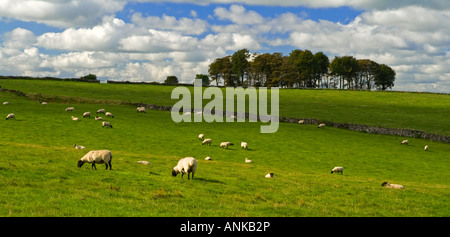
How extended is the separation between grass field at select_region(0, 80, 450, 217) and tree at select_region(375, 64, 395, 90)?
92.3 m

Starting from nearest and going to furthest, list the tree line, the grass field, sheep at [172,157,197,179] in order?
the grass field, sheep at [172,157,197,179], the tree line

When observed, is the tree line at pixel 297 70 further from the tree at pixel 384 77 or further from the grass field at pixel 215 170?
the grass field at pixel 215 170

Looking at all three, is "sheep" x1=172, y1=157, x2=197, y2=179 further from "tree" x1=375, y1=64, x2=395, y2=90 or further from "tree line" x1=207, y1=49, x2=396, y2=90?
"tree" x1=375, y1=64, x2=395, y2=90

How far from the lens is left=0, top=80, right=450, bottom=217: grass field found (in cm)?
1388

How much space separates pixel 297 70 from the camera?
152 metres

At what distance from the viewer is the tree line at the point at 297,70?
5945 inches

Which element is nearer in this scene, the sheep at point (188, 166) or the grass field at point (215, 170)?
the grass field at point (215, 170)

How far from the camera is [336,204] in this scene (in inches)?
649

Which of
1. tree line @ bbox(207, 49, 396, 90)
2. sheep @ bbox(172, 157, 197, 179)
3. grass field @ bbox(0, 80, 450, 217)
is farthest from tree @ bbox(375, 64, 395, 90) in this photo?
sheep @ bbox(172, 157, 197, 179)

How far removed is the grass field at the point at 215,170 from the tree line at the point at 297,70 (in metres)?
67.4

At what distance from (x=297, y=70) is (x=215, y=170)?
13319 cm

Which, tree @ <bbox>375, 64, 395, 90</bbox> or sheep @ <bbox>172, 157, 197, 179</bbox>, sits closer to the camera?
sheep @ <bbox>172, 157, 197, 179</bbox>

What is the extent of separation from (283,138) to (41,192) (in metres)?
42.0

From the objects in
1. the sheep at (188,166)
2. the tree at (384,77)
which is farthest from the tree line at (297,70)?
the sheep at (188,166)
